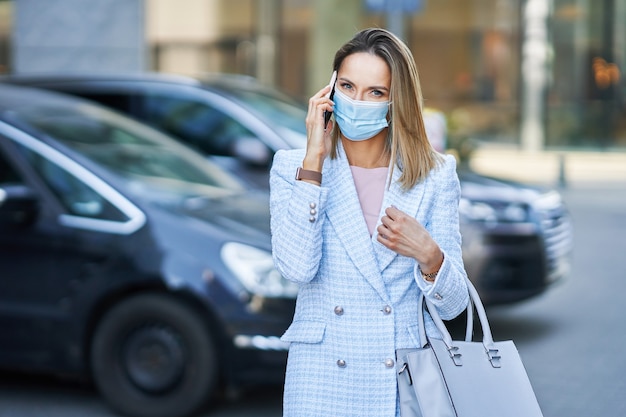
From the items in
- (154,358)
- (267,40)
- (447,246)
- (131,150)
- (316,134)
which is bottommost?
(154,358)

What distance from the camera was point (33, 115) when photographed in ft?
20.8

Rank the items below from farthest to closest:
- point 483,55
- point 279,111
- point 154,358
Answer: point 483,55 → point 279,111 → point 154,358

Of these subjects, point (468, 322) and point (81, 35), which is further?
point (81, 35)

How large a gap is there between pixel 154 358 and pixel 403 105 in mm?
3125

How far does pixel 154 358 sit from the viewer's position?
18.5 ft

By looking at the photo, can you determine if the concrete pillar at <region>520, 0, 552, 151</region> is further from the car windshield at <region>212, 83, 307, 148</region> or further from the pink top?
the pink top

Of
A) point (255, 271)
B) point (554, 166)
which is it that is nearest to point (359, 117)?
point (255, 271)

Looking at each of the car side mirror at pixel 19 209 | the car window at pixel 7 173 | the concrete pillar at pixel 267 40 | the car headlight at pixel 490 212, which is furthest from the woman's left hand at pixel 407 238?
the concrete pillar at pixel 267 40

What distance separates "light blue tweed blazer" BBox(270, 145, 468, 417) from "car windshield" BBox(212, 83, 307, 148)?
541cm

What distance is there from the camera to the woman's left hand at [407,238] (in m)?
2.70

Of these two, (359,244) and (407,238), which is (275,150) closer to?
(359,244)

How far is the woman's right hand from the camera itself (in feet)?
9.34

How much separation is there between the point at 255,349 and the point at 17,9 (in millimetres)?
12373

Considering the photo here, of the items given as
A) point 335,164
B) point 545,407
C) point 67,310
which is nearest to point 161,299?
point 67,310
